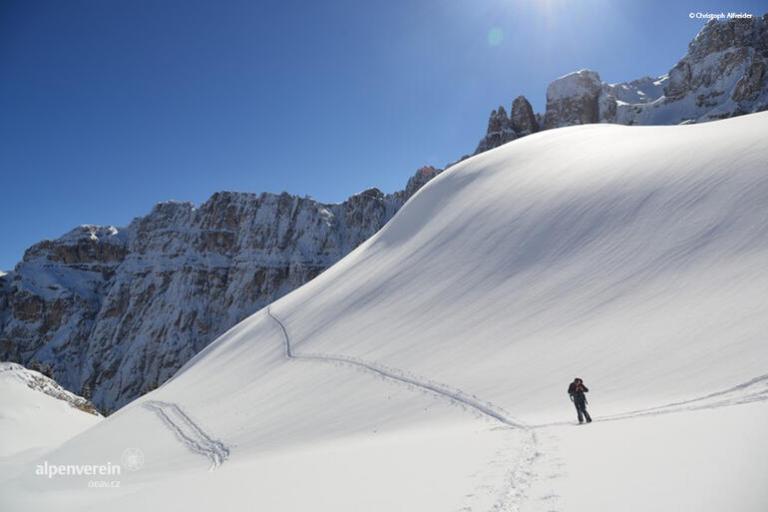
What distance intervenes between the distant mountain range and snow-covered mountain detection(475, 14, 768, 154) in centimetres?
53

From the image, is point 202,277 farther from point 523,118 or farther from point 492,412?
point 492,412

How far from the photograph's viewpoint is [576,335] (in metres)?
17.4

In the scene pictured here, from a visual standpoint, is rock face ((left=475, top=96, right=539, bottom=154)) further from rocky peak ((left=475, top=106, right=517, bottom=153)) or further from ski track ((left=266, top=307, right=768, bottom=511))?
ski track ((left=266, top=307, right=768, bottom=511))

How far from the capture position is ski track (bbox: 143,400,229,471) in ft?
63.5

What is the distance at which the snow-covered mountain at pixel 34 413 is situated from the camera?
4112cm

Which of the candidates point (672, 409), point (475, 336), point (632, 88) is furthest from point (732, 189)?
point (632, 88)

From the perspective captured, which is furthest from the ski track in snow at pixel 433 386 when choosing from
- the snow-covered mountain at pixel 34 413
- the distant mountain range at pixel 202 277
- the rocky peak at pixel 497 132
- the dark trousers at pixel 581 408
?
the distant mountain range at pixel 202 277

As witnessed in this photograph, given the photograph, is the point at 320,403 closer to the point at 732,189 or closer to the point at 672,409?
the point at 672,409

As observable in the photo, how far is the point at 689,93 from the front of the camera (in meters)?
136

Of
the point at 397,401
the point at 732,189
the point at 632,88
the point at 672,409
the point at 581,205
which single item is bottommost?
the point at 672,409

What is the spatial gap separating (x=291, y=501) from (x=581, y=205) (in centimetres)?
2430

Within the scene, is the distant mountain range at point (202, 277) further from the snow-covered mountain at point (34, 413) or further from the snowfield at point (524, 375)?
the snowfield at point (524, 375)

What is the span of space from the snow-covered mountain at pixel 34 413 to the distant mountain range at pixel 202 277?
10320cm

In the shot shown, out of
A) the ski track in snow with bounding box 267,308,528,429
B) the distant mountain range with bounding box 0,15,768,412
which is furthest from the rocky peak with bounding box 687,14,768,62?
the ski track in snow with bounding box 267,308,528,429
